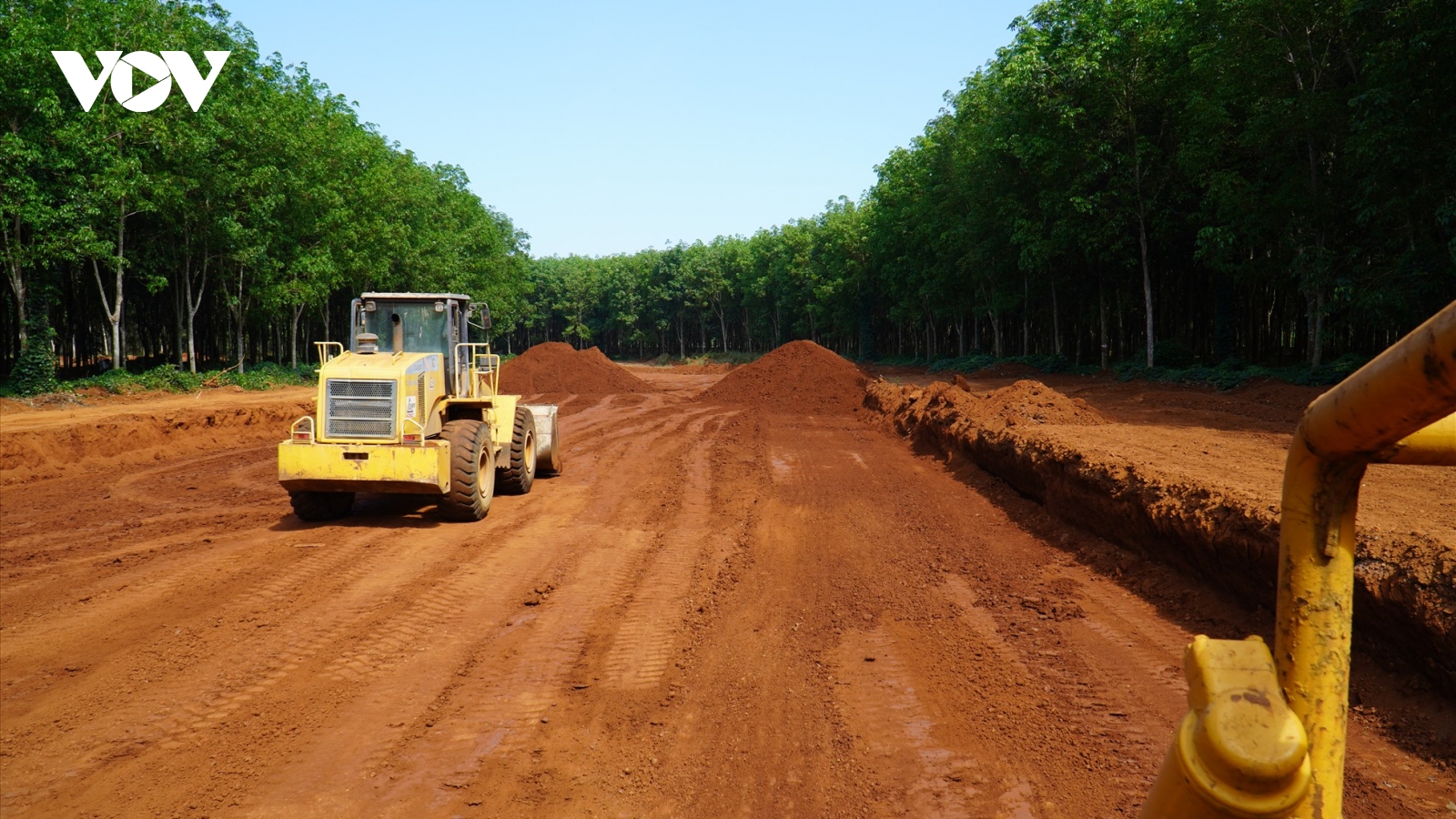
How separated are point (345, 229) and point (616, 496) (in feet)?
90.7

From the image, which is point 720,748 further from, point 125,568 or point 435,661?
point 125,568

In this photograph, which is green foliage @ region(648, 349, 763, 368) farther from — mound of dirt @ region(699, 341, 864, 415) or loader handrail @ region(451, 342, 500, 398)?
loader handrail @ region(451, 342, 500, 398)

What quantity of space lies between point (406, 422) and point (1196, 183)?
24033 mm

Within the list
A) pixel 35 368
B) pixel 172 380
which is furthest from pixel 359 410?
pixel 172 380

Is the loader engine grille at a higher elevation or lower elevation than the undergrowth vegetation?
lower

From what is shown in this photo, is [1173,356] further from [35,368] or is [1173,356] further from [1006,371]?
[35,368]

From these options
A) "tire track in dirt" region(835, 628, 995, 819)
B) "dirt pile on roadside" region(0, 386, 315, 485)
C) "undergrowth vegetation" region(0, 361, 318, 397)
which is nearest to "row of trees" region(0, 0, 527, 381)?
"undergrowth vegetation" region(0, 361, 318, 397)

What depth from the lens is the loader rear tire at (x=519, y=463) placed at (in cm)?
1219

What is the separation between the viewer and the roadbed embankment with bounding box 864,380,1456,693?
493 centimetres

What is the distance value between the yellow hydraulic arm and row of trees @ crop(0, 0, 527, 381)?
2804 centimetres

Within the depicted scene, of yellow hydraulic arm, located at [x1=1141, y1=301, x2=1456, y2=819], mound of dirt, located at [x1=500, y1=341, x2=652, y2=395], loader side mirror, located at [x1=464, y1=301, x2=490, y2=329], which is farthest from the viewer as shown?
mound of dirt, located at [x1=500, y1=341, x2=652, y2=395]

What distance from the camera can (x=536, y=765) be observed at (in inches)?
181

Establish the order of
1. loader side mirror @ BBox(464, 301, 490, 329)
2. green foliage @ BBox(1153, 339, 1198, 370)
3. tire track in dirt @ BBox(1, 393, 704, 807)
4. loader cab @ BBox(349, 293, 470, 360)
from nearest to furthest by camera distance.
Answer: tire track in dirt @ BBox(1, 393, 704, 807) < loader side mirror @ BBox(464, 301, 490, 329) < loader cab @ BBox(349, 293, 470, 360) < green foliage @ BBox(1153, 339, 1198, 370)

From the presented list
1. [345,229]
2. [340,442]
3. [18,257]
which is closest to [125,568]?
[340,442]
